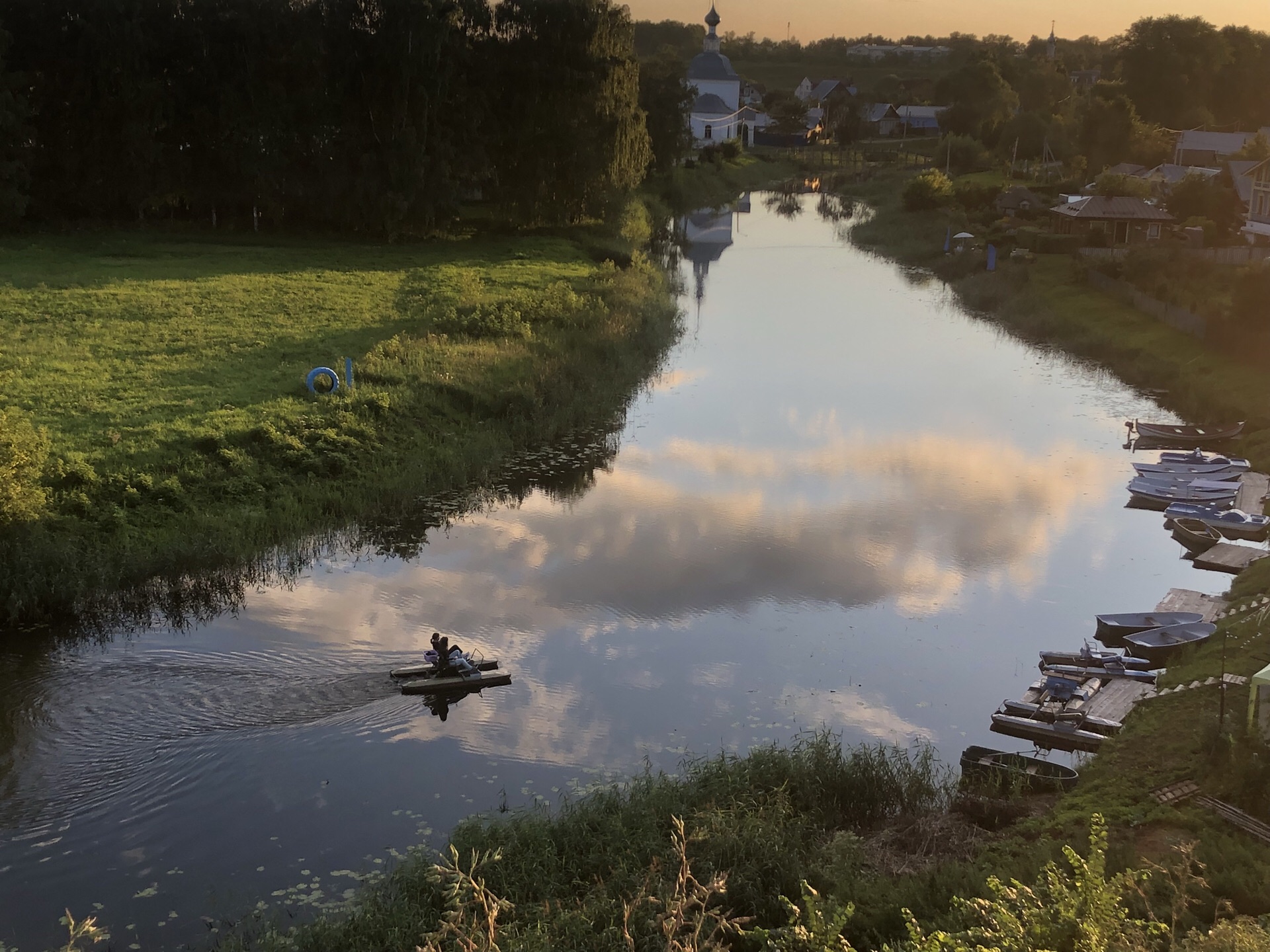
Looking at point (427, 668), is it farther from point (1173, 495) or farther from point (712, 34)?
point (712, 34)

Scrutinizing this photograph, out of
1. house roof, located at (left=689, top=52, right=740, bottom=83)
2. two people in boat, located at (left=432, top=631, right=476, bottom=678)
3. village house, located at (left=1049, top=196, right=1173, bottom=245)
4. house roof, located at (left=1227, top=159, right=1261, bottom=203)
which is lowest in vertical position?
two people in boat, located at (left=432, top=631, right=476, bottom=678)

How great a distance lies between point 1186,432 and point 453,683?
730 inches

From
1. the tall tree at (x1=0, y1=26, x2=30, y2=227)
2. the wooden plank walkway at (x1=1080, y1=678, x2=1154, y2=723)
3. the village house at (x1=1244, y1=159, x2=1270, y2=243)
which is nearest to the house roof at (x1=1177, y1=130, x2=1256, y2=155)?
the village house at (x1=1244, y1=159, x2=1270, y2=243)

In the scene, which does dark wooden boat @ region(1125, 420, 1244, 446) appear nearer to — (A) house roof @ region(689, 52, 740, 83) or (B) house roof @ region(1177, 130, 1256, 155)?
(B) house roof @ region(1177, 130, 1256, 155)

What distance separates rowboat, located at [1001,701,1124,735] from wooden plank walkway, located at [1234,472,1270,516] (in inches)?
363

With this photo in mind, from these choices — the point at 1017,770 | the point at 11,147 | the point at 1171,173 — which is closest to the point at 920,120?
the point at 1171,173

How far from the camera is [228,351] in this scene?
80.8 ft

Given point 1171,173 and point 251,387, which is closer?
point 251,387

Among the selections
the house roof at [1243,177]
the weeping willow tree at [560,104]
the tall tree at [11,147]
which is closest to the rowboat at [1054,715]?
the weeping willow tree at [560,104]

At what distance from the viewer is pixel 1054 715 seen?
13.2 meters

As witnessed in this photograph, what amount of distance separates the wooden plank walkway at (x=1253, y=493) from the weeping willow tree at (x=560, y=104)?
1120 inches

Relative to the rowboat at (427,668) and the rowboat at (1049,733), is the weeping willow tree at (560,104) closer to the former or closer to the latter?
the rowboat at (427,668)

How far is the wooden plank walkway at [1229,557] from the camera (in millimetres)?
18062

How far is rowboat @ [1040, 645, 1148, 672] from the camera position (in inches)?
571
